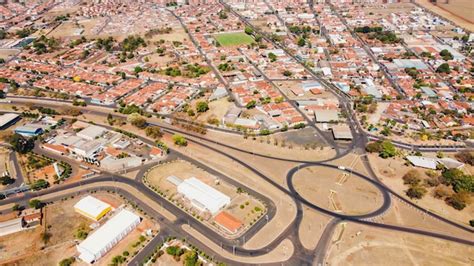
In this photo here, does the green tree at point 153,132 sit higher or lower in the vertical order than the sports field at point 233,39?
higher

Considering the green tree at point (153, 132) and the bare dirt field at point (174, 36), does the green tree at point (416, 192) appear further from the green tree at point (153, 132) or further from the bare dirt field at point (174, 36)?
the bare dirt field at point (174, 36)

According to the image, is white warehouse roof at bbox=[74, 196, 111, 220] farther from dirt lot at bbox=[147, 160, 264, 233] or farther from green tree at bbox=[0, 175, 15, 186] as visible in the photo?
green tree at bbox=[0, 175, 15, 186]

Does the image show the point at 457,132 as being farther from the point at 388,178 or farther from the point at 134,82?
the point at 134,82

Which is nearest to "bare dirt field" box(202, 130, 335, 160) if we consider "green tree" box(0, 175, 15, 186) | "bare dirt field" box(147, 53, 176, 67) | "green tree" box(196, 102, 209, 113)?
"green tree" box(196, 102, 209, 113)

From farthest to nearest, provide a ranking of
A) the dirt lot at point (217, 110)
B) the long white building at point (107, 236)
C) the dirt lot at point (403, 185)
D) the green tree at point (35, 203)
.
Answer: the dirt lot at point (217, 110), the green tree at point (35, 203), the dirt lot at point (403, 185), the long white building at point (107, 236)

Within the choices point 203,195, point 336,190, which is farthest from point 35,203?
point 336,190

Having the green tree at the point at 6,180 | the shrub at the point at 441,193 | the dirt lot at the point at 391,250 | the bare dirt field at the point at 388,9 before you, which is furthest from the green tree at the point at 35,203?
the bare dirt field at the point at 388,9
